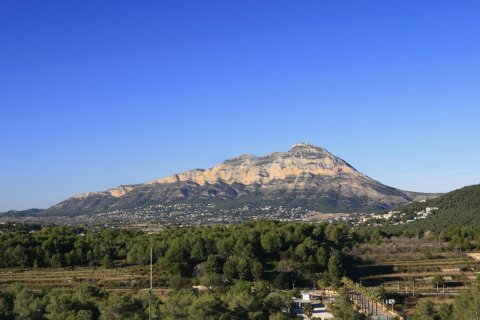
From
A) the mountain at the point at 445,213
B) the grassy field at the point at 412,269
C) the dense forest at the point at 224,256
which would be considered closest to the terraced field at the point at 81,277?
the dense forest at the point at 224,256

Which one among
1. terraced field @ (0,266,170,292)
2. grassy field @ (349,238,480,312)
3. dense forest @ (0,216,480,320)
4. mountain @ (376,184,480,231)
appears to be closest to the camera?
dense forest @ (0,216,480,320)

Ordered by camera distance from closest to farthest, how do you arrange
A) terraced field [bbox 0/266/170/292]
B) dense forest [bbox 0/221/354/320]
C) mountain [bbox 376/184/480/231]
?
terraced field [bbox 0/266/170/292]
dense forest [bbox 0/221/354/320]
mountain [bbox 376/184/480/231]

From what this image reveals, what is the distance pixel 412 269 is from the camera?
172 ft

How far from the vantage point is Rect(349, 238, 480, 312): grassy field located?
43188 mm

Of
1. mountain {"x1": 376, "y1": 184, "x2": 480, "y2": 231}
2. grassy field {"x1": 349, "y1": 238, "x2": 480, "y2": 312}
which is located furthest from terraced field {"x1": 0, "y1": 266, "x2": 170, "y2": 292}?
mountain {"x1": 376, "y1": 184, "x2": 480, "y2": 231}

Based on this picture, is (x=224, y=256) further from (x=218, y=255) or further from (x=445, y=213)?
(x=445, y=213)

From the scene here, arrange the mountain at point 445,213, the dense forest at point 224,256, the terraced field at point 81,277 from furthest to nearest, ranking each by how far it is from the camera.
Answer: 1. the mountain at point 445,213
2. the terraced field at point 81,277
3. the dense forest at point 224,256

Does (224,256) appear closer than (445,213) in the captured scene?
Yes

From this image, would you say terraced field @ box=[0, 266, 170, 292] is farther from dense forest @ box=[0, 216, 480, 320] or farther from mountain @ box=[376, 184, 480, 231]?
mountain @ box=[376, 184, 480, 231]

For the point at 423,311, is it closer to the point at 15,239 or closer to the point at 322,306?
the point at 322,306

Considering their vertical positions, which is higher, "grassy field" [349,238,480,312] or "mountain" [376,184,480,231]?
"mountain" [376,184,480,231]

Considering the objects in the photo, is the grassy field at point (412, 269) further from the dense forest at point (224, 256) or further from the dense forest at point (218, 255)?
the dense forest at point (218, 255)

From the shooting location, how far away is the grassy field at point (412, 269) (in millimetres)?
43188

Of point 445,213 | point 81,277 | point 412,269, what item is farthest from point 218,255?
point 445,213
